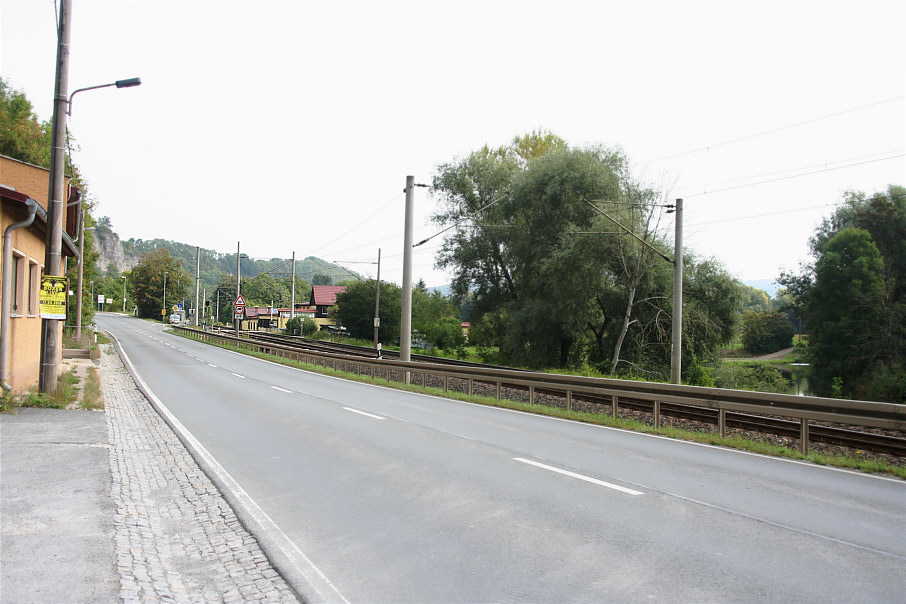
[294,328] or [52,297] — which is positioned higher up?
[52,297]

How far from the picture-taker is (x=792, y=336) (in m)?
98.7

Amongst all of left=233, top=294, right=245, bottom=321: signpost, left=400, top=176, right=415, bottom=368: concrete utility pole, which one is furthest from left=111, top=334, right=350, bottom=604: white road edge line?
left=233, top=294, right=245, bottom=321: signpost

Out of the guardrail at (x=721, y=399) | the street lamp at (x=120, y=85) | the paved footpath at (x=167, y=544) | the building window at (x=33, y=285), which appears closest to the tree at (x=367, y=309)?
the guardrail at (x=721, y=399)

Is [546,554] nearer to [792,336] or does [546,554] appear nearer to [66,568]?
[66,568]

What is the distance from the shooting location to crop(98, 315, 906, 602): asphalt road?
4.40m

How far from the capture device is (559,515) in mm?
5984

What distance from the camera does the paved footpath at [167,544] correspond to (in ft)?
14.2

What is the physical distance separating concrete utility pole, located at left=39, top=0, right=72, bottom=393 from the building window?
4.55m

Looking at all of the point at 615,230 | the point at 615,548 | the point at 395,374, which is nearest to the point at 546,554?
the point at 615,548

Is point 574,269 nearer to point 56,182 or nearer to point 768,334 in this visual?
point 56,182

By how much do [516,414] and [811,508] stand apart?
8293 millimetres

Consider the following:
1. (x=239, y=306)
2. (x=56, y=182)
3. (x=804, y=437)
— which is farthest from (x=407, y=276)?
(x=239, y=306)

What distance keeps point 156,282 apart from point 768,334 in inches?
4318

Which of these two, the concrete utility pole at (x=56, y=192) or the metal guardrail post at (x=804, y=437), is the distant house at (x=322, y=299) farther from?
the metal guardrail post at (x=804, y=437)
